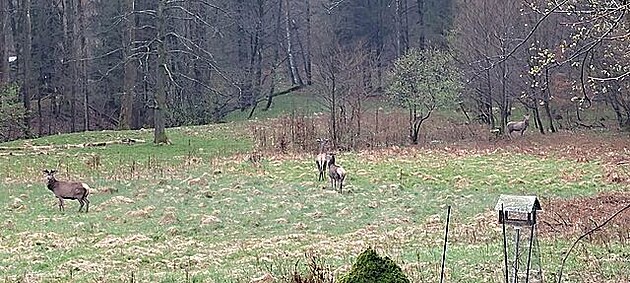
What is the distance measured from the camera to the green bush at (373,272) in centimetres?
460

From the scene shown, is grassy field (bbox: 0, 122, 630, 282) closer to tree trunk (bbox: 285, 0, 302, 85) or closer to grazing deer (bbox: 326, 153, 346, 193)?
grazing deer (bbox: 326, 153, 346, 193)

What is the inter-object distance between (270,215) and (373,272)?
1048 cm

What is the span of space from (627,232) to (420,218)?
4296 millimetres

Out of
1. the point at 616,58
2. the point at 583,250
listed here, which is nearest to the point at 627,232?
the point at 583,250

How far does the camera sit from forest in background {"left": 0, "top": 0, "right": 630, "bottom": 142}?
35250mm

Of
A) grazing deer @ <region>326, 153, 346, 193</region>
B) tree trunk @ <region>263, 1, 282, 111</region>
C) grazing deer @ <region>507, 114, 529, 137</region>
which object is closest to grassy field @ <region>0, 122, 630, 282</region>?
grazing deer @ <region>326, 153, 346, 193</region>

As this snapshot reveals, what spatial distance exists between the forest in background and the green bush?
2103cm

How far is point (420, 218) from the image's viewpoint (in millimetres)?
14688

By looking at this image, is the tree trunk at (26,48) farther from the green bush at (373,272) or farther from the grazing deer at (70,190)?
the green bush at (373,272)

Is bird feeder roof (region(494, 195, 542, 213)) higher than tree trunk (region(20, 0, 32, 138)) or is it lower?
lower

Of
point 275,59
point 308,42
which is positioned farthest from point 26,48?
point 308,42

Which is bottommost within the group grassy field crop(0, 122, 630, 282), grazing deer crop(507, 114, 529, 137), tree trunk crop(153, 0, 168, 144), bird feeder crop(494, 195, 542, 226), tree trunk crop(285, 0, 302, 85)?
grassy field crop(0, 122, 630, 282)

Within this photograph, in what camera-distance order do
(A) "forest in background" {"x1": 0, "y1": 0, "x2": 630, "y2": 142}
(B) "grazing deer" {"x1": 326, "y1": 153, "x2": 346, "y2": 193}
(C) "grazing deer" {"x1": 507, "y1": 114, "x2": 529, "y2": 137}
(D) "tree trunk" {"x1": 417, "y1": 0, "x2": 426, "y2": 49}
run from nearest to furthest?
(B) "grazing deer" {"x1": 326, "y1": 153, "x2": 346, "y2": 193} < (A) "forest in background" {"x1": 0, "y1": 0, "x2": 630, "y2": 142} < (C) "grazing deer" {"x1": 507, "y1": 114, "x2": 529, "y2": 137} < (D) "tree trunk" {"x1": 417, "y1": 0, "x2": 426, "y2": 49}

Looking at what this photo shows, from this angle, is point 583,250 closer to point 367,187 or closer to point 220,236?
point 220,236
